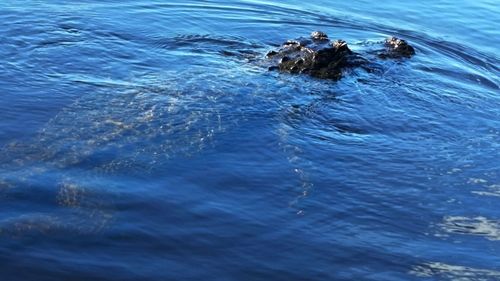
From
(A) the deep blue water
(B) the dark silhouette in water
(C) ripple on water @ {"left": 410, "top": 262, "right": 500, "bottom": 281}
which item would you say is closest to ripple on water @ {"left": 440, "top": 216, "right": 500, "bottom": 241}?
(A) the deep blue water

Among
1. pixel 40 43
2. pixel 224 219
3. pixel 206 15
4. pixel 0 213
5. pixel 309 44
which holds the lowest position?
pixel 0 213

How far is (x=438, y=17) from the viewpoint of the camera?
15492mm

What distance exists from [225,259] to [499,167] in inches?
162

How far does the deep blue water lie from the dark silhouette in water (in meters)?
0.31

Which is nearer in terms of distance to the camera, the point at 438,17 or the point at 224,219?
the point at 224,219

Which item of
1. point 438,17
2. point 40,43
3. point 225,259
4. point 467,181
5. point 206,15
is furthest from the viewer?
point 438,17

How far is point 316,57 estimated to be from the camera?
37.7 feet

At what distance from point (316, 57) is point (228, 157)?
136 inches

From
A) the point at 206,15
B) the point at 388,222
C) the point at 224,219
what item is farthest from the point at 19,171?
the point at 206,15

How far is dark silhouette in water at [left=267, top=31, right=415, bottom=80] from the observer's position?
11422 millimetres

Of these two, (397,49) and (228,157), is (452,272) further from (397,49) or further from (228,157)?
(397,49)

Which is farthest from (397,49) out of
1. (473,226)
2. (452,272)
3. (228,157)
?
(452,272)

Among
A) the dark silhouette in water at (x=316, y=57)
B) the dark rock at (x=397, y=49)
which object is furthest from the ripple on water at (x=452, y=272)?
the dark rock at (x=397, y=49)

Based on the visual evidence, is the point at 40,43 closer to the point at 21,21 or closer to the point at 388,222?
the point at 21,21
